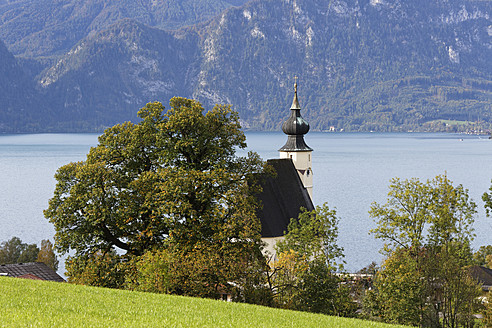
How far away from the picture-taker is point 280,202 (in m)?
49.3

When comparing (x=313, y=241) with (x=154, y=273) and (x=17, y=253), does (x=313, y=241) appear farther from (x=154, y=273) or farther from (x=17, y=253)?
(x=17, y=253)

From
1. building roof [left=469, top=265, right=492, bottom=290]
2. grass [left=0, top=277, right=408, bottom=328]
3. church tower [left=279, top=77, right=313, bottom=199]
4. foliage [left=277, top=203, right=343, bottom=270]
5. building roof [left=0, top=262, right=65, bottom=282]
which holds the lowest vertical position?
building roof [left=469, top=265, right=492, bottom=290]

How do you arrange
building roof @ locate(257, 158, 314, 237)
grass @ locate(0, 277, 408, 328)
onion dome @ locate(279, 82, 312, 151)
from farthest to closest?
onion dome @ locate(279, 82, 312, 151) → building roof @ locate(257, 158, 314, 237) → grass @ locate(0, 277, 408, 328)

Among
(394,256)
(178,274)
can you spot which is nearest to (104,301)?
(178,274)

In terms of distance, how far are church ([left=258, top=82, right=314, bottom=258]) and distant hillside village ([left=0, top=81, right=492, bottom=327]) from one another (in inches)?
336

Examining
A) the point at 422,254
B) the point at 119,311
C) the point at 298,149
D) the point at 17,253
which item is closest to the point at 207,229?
the point at 119,311

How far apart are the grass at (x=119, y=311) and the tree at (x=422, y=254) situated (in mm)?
8567

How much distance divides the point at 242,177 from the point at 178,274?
6771 millimetres

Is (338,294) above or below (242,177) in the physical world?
below

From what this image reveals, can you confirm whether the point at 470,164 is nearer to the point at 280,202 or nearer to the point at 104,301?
the point at 280,202

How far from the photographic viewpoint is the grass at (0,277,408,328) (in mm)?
19188

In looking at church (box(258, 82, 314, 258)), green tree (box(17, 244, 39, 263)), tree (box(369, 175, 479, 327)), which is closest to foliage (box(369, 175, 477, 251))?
tree (box(369, 175, 479, 327))

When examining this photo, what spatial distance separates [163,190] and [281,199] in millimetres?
19493

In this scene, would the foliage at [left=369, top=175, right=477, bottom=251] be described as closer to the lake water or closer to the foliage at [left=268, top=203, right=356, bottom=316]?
the foliage at [left=268, top=203, right=356, bottom=316]
